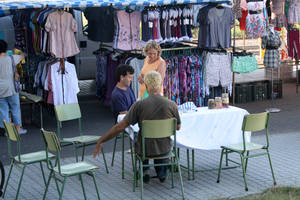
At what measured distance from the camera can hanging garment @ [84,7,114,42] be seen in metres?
11.4

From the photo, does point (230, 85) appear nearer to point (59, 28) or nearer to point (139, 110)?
point (59, 28)

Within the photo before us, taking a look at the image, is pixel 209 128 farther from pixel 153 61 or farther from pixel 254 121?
pixel 153 61

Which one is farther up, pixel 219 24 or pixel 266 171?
pixel 219 24

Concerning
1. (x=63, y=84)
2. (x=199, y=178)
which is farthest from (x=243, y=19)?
(x=199, y=178)

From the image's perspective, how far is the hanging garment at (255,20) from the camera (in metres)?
11.8

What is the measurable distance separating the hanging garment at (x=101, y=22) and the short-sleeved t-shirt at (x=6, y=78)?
249cm

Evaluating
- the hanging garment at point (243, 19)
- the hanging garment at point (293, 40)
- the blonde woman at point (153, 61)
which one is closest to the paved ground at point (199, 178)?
the blonde woman at point (153, 61)

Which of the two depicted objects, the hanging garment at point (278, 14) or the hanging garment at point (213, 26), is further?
the hanging garment at point (278, 14)

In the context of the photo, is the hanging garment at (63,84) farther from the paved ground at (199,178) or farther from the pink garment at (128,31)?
the pink garment at (128,31)

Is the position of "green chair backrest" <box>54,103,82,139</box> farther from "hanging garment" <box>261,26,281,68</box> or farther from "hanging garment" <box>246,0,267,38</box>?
"hanging garment" <box>261,26,281,68</box>

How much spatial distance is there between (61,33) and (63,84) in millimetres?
964

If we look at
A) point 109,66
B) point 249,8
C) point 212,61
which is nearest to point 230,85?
point 212,61

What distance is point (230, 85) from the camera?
11.6 meters

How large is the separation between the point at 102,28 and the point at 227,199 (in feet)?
19.5
